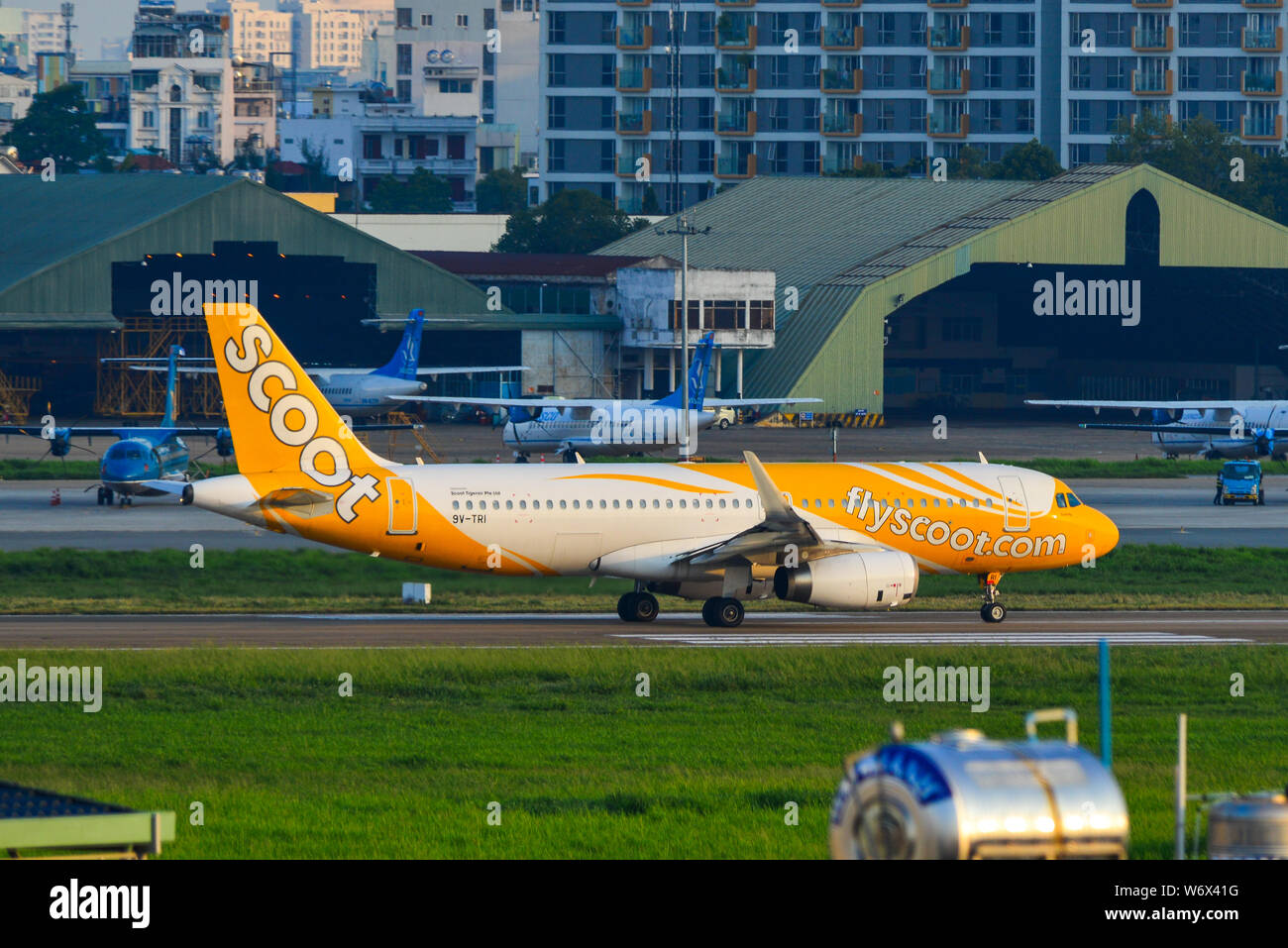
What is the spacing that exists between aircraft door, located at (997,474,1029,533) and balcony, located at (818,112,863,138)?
477ft

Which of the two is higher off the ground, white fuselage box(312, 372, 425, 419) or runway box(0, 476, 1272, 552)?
white fuselage box(312, 372, 425, 419)

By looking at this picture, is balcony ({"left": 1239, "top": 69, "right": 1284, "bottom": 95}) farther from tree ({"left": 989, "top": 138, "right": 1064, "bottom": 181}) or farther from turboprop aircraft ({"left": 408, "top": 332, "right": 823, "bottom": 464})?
turboprop aircraft ({"left": 408, "top": 332, "right": 823, "bottom": 464})

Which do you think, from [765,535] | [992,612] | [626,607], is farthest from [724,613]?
[992,612]

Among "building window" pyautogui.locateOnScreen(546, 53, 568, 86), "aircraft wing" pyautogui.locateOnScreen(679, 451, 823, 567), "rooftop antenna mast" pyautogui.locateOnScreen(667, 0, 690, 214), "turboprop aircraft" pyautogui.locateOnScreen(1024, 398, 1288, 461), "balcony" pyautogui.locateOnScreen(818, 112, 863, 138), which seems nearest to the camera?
"aircraft wing" pyautogui.locateOnScreen(679, 451, 823, 567)

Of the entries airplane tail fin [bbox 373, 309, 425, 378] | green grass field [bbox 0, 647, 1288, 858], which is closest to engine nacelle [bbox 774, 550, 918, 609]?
green grass field [bbox 0, 647, 1288, 858]

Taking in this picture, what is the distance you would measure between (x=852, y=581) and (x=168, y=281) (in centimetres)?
9013

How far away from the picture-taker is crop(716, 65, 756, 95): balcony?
610 feet

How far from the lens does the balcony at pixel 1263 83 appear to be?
184500mm

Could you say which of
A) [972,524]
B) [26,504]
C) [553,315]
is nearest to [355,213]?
[553,315]

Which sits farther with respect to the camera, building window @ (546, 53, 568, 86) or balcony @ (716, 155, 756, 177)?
building window @ (546, 53, 568, 86)

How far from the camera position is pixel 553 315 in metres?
134

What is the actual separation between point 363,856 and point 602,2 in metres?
177
